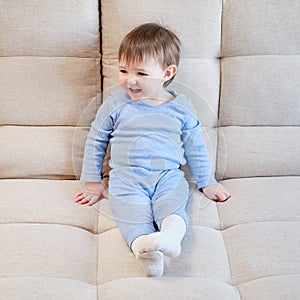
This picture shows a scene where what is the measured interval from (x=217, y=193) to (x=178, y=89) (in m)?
0.35

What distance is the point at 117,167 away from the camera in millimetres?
1628

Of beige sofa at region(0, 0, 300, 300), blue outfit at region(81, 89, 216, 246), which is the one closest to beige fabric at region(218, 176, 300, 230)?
beige sofa at region(0, 0, 300, 300)

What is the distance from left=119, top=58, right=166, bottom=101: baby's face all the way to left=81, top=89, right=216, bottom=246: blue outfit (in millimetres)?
32

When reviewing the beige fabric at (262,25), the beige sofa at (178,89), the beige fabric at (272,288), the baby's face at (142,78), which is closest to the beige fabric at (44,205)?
the beige sofa at (178,89)

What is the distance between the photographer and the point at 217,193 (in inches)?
65.6

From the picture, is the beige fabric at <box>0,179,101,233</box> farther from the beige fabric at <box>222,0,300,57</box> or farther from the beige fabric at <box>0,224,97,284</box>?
the beige fabric at <box>222,0,300,57</box>

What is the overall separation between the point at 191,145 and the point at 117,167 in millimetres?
243

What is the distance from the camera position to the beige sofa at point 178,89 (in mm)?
1588

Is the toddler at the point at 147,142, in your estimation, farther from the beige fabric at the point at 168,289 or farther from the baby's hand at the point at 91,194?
the beige fabric at the point at 168,289

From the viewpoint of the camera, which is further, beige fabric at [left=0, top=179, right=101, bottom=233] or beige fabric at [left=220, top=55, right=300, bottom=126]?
beige fabric at [left=220, top=55, right=300, bottom=126]

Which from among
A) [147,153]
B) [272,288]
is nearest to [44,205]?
[147,153]

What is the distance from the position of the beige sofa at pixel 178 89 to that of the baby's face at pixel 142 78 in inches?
4.7

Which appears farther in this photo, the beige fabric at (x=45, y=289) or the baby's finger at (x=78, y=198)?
the baby's finger at (x=78, y=198)

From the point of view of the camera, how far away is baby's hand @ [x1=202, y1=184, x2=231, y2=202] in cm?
166
